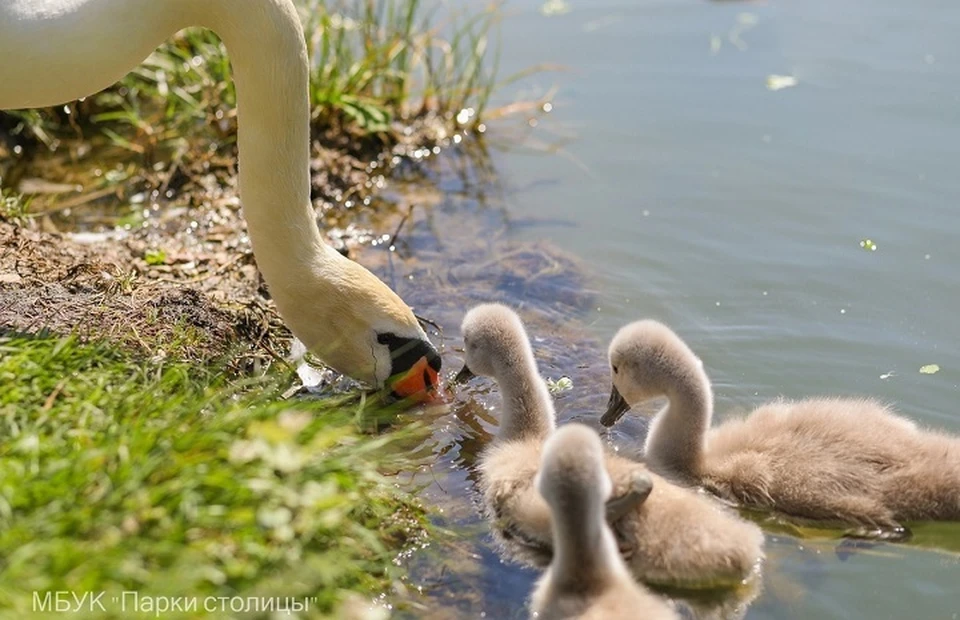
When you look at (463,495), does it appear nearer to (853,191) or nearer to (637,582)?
(637,582)

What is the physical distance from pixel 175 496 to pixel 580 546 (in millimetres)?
1360

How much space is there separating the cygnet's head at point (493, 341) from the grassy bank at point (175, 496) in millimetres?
1192

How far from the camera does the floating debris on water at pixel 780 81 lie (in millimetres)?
10664

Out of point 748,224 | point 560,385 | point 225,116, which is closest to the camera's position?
point 560,385

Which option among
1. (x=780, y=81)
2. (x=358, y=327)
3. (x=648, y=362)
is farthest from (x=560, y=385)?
(x=780, y=81)

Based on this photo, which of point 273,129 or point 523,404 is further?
point 273,129

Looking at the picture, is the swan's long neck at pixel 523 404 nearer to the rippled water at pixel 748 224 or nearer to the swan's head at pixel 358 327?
the rippled water at pixel 748 224

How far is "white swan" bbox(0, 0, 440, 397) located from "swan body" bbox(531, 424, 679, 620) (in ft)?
6.35

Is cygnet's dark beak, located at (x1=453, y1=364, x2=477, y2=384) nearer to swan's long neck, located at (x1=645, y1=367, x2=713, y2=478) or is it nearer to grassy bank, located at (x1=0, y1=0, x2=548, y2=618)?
grassy bank, located at (x1=0, y1=0, x2=548, y2=618)

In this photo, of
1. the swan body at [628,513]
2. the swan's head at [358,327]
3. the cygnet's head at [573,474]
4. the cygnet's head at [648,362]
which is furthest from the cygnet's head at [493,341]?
the cygnet's head at [573,474]

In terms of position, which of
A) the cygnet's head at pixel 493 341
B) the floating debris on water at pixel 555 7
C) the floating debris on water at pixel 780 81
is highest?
the cygnet's head at pixel 493 341

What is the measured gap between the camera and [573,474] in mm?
4410

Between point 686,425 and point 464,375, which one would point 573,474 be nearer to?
point 686,425

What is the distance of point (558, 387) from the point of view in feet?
22.7
